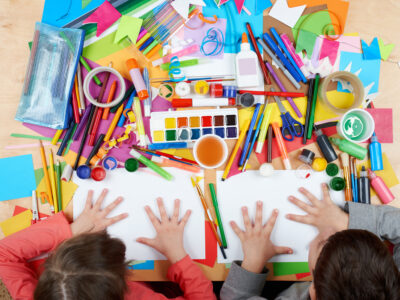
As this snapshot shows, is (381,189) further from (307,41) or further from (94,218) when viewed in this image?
(94,218)

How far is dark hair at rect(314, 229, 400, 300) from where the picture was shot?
636 mm

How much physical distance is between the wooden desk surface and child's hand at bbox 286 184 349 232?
130 millimetres

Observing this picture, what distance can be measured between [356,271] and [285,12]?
2.46 feet

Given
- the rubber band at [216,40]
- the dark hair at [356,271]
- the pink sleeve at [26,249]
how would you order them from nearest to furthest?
the dark hair at [356,271], the pink sleeve at [26,249], the rubber band at [216,40]

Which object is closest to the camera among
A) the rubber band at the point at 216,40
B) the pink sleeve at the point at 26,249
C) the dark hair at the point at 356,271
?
the dark hair at the point at 356,271

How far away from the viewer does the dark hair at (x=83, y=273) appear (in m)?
0.69

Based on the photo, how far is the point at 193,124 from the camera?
0.93 metres

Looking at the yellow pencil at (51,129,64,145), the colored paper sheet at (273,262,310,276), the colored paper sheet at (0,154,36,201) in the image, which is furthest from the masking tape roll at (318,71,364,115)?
the colored paper sheet at (0,154,36,201)

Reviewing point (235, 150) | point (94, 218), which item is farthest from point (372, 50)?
point (94, 218)

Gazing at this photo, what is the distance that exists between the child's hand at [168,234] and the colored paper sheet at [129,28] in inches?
20.4

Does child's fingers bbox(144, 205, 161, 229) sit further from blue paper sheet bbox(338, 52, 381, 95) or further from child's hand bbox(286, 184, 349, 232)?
blue paper sheet bbox(338, 52, 381, 95)

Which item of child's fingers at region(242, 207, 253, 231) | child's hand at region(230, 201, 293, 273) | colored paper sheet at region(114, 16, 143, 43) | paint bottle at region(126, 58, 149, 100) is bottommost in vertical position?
child's hand at region(230, 201, 293, 273)

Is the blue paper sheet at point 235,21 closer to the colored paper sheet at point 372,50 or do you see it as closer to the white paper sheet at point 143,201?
the colored paper sheet at point 372,50

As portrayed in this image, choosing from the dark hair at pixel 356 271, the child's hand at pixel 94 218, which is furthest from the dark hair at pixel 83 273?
the dark hair at pixel 356 271
